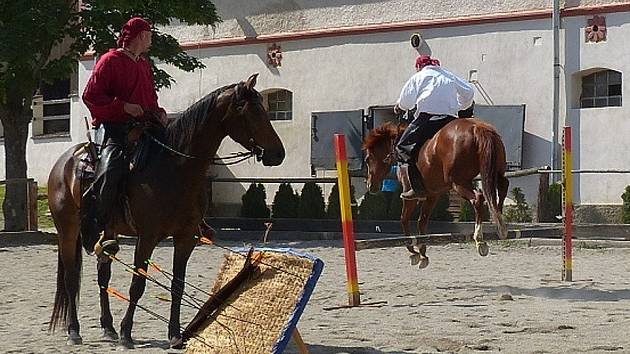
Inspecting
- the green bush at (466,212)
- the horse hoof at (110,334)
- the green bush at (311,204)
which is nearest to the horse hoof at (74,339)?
the horse hoof at (110,334)

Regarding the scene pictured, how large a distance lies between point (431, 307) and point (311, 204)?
12.0 metres

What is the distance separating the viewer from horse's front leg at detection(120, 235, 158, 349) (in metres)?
8.19

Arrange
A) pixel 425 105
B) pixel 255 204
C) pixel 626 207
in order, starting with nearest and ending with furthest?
pixel 425 105 → pixel 626 207 → pixel 255 204

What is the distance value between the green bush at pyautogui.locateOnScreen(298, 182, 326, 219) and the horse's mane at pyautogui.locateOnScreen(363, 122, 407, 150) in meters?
8.77

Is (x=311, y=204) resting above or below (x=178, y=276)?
above

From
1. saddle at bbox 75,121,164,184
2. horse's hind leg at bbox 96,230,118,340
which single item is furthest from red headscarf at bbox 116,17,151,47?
horse's hind leg at bbox 96,230,118,340

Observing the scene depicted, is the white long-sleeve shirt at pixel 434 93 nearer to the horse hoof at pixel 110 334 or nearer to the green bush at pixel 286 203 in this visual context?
the horse hoof at pixel 110 334

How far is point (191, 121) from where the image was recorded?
823 cm

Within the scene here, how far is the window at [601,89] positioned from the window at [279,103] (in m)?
7.18

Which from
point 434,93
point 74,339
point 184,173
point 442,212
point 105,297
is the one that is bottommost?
point 74,339

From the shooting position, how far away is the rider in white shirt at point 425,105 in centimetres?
1205

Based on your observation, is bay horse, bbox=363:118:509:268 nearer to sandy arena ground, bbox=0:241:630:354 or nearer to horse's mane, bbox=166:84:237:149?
sandy arena ground, bbox=0:241:630:354

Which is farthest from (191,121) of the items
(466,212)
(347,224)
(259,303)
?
(466,212)

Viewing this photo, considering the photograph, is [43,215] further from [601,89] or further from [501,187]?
[501,187]
